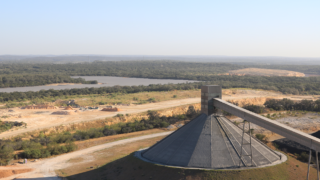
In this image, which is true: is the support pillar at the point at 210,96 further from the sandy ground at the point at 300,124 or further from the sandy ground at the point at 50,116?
the sandy ground at the point at 50,116

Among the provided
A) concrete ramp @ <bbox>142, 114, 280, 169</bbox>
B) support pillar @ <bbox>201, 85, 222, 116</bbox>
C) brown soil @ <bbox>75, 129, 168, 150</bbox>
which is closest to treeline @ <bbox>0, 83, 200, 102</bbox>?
brown soil @ <bbox>75, 129, 168, 150</bbox>

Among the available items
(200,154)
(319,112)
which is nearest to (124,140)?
(200,154)

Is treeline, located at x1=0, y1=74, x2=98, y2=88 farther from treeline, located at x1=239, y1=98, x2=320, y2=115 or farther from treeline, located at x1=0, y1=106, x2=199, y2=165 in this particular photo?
treeline, located at x1=239, y1=98, x2=320, y2=115

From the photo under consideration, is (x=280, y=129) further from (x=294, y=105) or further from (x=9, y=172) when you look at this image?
(x=294, y=105)

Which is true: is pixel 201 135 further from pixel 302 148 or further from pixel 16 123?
pixel 16 123

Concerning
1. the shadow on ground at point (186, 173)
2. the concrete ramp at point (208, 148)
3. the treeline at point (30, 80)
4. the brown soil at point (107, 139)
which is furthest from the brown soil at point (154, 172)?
the treeline at point (30, 80)

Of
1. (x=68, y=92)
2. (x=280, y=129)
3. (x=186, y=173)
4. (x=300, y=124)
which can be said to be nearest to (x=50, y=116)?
(x=68, y=92)
